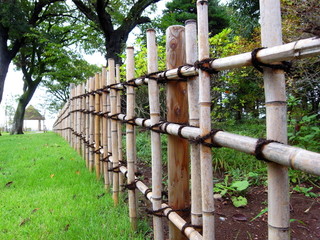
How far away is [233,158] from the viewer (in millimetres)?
4340

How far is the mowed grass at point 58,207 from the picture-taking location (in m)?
2.46

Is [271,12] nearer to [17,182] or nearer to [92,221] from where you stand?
[92,221]

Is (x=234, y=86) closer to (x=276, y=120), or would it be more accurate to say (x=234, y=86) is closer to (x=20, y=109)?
(x=276, y=120)

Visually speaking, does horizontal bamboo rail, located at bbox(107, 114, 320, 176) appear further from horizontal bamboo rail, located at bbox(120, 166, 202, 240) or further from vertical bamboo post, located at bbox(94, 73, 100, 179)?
vertical bamboo post, located at bbox(94, 73, 100, 179)

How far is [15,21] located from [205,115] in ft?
44.2

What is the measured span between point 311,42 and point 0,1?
1369cm

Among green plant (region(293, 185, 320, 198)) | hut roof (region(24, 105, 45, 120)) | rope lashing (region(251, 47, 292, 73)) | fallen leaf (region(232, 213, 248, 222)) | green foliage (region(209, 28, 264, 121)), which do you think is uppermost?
hut roof (region(24, 105, 45, 120))

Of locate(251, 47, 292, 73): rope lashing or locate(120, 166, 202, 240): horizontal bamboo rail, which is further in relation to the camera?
locate(120, 166, 202, 240): horizontal bamboo rail

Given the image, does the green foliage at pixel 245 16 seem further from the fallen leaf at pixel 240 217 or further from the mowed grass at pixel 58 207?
the fallen leaf at pixel 240 217

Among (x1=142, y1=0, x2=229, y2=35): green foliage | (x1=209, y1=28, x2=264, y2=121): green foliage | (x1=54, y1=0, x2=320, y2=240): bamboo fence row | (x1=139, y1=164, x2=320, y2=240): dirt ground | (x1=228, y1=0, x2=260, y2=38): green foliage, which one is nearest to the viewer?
(x1=54, y1=0, x2=320, y2=240): bamboo fence row

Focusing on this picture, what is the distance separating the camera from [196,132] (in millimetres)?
1605

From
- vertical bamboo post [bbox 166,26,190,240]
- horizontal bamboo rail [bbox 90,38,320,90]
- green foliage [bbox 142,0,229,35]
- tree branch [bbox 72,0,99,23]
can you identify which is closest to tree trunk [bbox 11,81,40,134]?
tree branch [bbox 72,0,99,23]

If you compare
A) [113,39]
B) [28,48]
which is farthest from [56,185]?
[28,48]

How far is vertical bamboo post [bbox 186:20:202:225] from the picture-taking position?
1.73m
